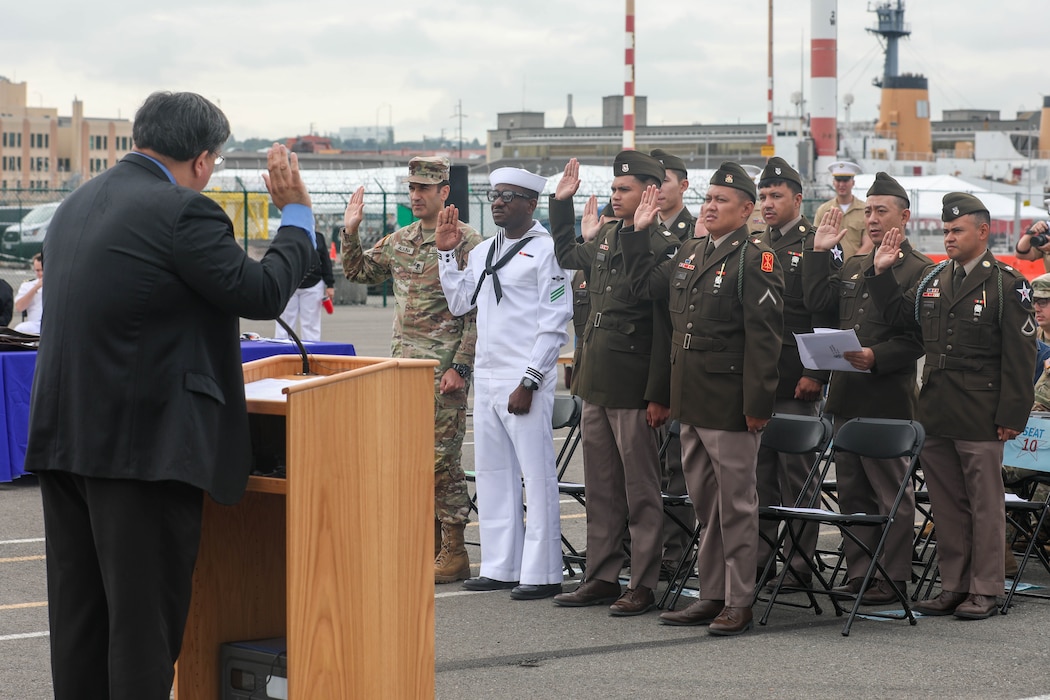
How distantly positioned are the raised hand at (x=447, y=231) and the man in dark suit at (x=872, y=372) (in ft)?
6.01

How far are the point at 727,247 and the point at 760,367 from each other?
1.98 ft

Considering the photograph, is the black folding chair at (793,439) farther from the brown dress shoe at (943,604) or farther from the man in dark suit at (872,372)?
the brown dress shoe at (943,604)

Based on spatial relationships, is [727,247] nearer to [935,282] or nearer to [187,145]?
[935,282]

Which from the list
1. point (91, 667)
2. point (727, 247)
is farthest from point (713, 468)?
point (91, 667)

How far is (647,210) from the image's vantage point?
21.8ft

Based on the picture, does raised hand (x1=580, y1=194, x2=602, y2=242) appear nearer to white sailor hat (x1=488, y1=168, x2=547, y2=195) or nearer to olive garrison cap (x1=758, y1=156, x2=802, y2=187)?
white sailor hat (x1=488, y1=168, x2=547, y2=195)

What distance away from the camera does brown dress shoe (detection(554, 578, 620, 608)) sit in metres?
6.84

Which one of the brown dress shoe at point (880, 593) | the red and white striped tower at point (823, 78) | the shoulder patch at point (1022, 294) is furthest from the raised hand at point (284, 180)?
the red and white striped tower at point (823, 78)

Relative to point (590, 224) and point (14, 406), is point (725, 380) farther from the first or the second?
point (14, 406)

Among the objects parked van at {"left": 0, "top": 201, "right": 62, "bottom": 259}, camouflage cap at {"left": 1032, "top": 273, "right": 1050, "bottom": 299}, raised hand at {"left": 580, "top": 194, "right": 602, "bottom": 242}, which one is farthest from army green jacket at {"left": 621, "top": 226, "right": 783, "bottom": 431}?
parked van at {"left": 0, "top": 201, "right": 62, "bottom": 259}

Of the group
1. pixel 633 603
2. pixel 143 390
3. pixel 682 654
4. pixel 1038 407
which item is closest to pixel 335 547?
pixel 143 390

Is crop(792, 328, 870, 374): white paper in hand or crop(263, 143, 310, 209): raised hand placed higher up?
crop(263, 143, 310, 209): raised hand

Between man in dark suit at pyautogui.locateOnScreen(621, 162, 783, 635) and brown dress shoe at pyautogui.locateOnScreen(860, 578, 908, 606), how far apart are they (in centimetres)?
92

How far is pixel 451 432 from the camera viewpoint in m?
7.45
